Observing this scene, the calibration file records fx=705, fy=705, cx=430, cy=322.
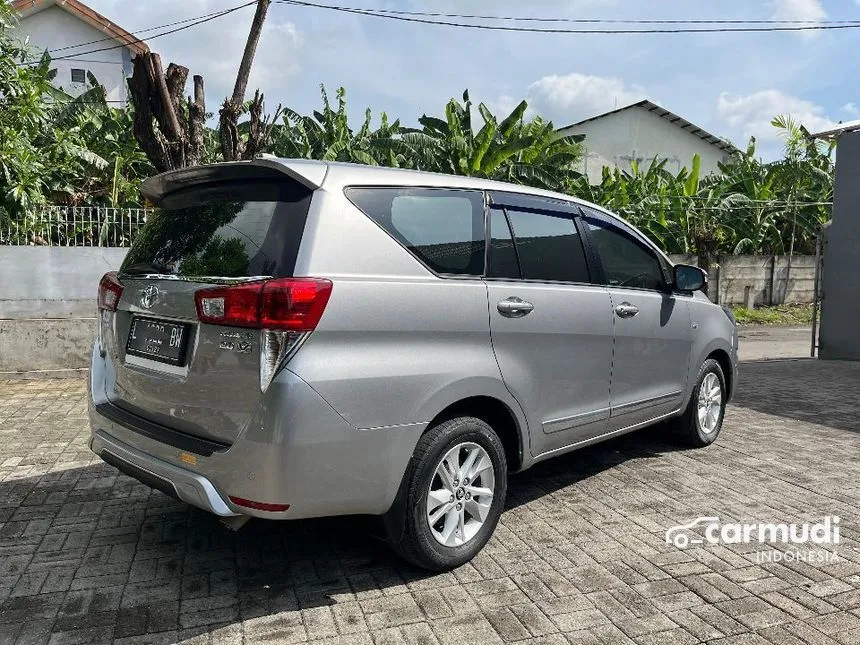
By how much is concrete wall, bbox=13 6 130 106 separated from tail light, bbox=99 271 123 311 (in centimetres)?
2936

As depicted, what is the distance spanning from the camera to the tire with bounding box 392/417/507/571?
3137 mm

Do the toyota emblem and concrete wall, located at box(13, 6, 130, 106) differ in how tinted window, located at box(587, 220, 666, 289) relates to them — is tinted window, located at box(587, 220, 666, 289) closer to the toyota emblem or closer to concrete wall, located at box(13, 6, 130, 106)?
the toyota emblem

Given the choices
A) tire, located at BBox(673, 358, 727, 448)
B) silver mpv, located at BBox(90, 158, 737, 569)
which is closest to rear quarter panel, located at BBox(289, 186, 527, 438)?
silver mpv, located at BBox(90, 158, 737, 569)

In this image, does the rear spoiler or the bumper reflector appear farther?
the rear spoiler

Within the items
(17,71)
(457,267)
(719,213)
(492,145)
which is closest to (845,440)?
(457,267)

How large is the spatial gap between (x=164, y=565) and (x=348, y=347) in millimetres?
1565

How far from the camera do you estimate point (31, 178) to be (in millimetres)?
8352

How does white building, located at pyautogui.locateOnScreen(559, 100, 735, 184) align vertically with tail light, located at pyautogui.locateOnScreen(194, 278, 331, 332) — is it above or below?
above

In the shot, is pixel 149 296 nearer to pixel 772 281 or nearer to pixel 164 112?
pixel 164 112

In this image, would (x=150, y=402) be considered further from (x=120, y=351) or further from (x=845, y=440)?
(x=845, y=440)

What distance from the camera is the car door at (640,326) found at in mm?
4387

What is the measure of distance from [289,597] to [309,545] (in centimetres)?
56

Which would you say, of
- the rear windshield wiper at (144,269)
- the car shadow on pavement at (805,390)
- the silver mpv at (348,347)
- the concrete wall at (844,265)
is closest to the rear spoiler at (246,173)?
the silver mpv at (348,347)

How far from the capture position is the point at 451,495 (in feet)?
10.9
